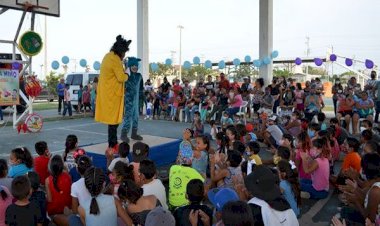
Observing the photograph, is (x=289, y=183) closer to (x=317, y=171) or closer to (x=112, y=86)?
(x=317, y=171)

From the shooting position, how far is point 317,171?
5691 millimetres

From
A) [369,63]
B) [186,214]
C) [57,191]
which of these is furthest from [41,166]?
[369,63]

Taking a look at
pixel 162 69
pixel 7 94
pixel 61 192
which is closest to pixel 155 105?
pixel 7 94

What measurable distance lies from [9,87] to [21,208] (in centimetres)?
909

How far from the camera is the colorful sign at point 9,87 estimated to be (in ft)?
37.3

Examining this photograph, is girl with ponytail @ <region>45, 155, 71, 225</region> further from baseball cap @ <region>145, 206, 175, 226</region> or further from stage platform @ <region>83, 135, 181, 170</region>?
stage platform @ <region>83, 135, 181, 170</region>

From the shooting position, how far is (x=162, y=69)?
5159cm

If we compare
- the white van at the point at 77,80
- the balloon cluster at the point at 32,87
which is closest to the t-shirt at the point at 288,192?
the balloon cluster at the point at 32,87

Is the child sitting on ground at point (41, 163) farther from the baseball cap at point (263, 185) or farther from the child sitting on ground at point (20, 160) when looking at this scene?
the baseball cap at point (263, 185)

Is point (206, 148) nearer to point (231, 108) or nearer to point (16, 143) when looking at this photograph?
point (16, 143)

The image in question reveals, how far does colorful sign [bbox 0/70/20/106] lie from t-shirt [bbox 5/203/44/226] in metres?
8.88

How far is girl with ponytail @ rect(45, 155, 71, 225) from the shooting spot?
4297 mm

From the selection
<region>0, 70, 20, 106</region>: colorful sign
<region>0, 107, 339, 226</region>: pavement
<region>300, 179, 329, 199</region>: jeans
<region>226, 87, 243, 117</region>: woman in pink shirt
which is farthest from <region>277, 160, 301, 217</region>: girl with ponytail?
<region>0, 70, 20, 106</region>: colorful sign

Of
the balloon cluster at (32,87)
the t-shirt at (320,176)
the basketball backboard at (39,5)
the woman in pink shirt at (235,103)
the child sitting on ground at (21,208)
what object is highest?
→ the basketball backboard at (39,5)
